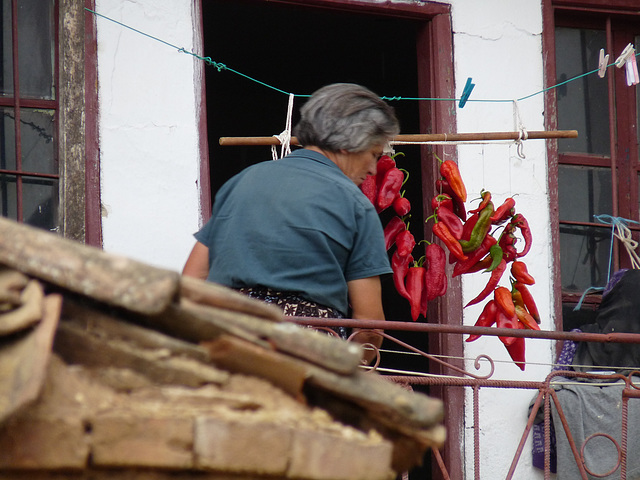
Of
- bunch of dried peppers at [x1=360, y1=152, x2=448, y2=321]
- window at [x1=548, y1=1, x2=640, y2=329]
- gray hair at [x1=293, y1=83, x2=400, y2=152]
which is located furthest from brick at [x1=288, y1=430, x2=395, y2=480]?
window at [x1=548, y1=1, x2=640, y2=329]

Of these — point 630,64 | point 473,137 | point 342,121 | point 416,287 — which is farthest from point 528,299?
point 342,121

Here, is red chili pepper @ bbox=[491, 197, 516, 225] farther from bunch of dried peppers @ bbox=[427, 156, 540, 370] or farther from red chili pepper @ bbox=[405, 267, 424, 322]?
red chili pepper @ bbox=[405, 267, 424, 322]

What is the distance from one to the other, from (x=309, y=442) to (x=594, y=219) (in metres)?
3.77

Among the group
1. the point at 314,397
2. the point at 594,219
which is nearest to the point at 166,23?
the point at 594,219

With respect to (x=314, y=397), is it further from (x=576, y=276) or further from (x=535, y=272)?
(x=576, y=276)

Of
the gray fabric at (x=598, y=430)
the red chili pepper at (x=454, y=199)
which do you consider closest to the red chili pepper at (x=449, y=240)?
the red chili pepper at (x=454, y=199)

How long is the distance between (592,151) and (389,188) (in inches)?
58.5

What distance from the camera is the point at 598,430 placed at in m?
4.20

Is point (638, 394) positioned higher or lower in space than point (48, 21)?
lower

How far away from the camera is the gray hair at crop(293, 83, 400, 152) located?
3156 mm

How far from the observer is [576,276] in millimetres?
4961

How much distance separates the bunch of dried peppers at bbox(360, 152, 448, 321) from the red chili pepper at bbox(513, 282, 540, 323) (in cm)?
35

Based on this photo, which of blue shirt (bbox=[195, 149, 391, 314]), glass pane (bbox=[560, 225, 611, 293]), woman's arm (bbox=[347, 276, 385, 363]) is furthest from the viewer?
glass pane (bbox=[560, 225, 611, 293])

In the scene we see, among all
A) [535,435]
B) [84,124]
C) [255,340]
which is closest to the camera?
[255,340]
